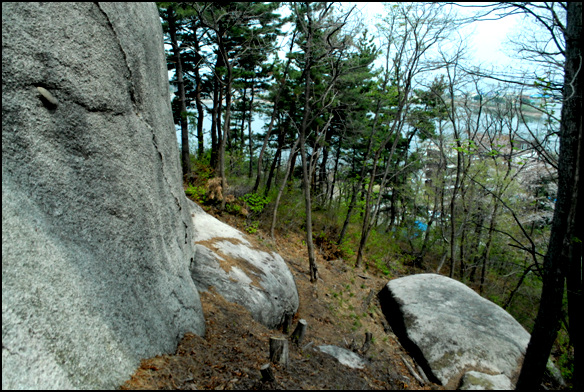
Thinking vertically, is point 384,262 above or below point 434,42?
below

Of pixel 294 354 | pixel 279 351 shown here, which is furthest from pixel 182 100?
pixel 279 351

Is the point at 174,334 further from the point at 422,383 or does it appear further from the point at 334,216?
the point at 334,216

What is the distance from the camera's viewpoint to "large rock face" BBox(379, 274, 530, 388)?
6543mm

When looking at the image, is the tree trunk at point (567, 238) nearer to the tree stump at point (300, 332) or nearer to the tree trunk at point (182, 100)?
the tree stump at point (300, 332)

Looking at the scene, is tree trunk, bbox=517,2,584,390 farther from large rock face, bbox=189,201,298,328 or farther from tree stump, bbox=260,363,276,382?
large rock face, bbox=189,201,298,328

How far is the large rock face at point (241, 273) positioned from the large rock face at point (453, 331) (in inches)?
126

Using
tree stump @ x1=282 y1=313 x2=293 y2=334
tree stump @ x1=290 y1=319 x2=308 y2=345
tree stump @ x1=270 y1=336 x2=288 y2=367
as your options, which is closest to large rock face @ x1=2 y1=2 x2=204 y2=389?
tree stump @ x1=270 y1=336 x2=288 y2=367

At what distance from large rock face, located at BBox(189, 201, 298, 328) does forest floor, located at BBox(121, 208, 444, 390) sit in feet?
1.02

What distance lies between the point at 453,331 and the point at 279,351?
5553 millimetres

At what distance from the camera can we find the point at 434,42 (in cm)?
1198

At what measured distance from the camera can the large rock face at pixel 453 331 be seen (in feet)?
21.5

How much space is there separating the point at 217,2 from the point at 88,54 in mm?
10557

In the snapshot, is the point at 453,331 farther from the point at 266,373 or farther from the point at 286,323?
the point at 266,373

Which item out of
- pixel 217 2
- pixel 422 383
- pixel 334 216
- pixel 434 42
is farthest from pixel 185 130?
pixel 422 383
